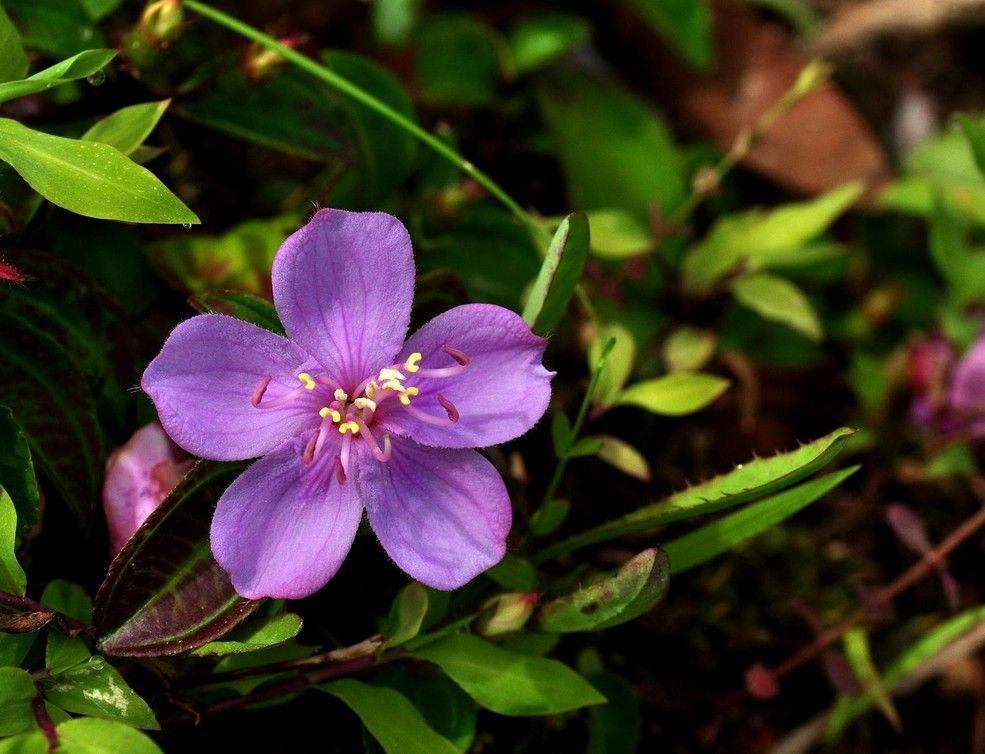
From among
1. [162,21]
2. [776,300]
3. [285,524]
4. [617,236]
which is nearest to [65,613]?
[285,524]

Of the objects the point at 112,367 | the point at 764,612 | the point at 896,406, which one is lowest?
the point at 764,612

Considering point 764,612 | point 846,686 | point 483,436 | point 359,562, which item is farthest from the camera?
A: point 764,612

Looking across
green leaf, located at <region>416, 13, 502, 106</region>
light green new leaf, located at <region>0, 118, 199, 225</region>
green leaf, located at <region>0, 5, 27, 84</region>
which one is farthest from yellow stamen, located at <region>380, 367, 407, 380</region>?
green leaf, located at <region>416, 13, 502, 106</region>

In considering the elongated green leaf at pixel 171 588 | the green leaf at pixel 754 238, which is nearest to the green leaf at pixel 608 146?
the green leaf at pixel 754 238

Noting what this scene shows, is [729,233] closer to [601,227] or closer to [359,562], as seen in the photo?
[601,227]

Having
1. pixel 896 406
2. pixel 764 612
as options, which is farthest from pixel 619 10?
pixel 764 612

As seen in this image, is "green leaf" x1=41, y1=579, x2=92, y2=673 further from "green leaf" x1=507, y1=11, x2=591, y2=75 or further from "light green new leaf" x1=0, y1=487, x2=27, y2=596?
"green leaf" x1=507, y1=11, x2=591, y2=75

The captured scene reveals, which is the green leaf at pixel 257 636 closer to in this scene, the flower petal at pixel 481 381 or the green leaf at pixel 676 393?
the flower petal at pixel 481 381
